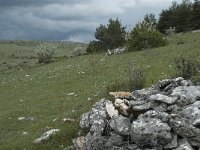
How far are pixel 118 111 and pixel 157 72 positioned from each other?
12561 mm

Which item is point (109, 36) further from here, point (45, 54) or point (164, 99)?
point (164, 99)

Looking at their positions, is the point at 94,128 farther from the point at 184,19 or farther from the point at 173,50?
the point at 184,19

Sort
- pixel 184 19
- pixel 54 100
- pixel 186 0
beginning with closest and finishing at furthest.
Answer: pixel 54 100 → pixel 184 19 → pixel 186 0

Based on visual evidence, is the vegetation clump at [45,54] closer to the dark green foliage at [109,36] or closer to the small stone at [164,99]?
the dark green foliage at [109,36]

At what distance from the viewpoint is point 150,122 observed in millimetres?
13898

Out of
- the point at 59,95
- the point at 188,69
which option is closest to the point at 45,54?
the point at 59,95

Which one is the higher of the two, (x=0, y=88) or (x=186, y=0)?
(x=186, y=0)

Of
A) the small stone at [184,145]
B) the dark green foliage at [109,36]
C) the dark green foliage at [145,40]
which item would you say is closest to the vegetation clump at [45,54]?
the dark green foliage at [109,36]

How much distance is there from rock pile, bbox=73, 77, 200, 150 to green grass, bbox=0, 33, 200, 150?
7.46 ft

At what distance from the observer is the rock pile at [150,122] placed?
13586 millimetres

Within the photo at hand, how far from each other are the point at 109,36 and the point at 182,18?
11601 mm

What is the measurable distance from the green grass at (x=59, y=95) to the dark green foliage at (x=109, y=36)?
2732cm

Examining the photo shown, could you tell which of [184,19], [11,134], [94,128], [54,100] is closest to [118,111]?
[94,128]

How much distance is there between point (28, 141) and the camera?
61.4 feet
